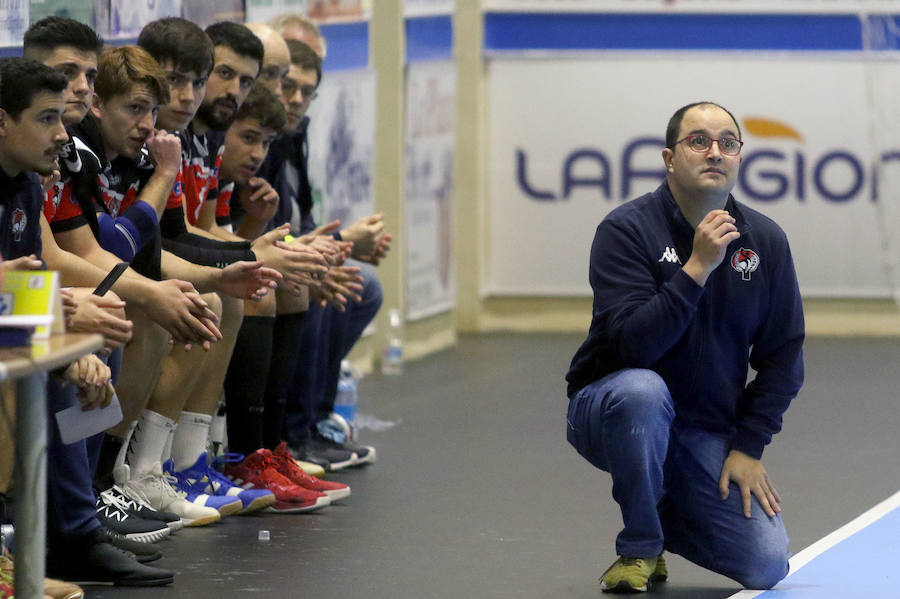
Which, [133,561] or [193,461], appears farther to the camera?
[193,461]

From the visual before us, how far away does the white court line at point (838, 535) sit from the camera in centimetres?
402

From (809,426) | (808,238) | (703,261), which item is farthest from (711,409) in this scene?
(808,238)

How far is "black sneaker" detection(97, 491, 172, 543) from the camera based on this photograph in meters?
4.12

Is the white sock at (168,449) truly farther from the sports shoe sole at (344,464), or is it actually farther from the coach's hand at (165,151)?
the sports shoe sole at (344,464)

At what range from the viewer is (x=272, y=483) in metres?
4.82

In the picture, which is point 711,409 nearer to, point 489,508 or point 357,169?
point 489,508

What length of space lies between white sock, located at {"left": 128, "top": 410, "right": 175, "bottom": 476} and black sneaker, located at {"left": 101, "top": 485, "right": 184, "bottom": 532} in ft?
0.38

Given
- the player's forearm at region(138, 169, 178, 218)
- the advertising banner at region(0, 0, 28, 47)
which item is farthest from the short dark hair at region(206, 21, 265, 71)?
the player's forearm at region(138, 169, 178, 218)

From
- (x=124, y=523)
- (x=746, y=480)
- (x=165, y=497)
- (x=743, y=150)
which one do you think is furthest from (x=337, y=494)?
(x=743, y=150)

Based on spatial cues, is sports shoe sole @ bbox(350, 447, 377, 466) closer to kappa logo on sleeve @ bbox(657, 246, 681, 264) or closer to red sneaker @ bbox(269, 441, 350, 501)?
red sneaker @ bbox(269, 441, 350, 501)

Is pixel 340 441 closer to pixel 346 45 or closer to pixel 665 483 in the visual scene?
pixel 665 483

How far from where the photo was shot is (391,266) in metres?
8.09

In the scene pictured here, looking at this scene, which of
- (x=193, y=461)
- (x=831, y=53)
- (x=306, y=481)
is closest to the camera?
Answer: (x=193, y=461)

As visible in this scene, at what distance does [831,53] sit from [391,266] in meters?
2.88
